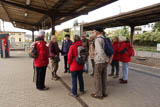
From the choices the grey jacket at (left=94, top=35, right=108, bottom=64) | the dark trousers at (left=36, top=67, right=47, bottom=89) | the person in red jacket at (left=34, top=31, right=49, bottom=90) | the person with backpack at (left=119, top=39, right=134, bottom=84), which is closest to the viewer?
the grey jacket at (left=94, top=35, right=108, bottom=64)

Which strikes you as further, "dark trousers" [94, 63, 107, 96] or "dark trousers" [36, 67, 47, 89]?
"dark trousers" [36, 67, 47, 89]

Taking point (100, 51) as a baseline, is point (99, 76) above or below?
below

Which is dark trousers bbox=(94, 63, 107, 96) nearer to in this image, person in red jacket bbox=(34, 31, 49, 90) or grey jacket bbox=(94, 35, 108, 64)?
grey jacket bbox=(94, 35, 108, 64)

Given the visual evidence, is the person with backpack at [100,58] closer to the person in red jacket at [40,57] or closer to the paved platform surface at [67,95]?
the paved platform surface at [67,95]

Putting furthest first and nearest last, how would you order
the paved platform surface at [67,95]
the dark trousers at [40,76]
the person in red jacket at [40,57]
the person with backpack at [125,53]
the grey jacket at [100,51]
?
the person with backpack at [125,53] → the dark trousers at [40,76] → the person in red jacket at [40,57] → the grey jacket at [100,51] → the paved platform surface at [67,95]

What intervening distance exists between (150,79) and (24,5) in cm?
837

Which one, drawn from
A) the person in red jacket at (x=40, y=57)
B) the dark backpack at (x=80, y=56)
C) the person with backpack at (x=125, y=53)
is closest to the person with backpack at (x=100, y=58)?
the dark backpack at (x=80, y=56)

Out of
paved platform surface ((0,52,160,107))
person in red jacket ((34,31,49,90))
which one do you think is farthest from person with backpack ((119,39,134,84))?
person in red jacket ((34,31,49,90))

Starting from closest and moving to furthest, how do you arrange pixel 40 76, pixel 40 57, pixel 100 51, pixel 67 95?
pixel 100 51 < pixel 67 95 < pixel 40 57 < pixel 40 76

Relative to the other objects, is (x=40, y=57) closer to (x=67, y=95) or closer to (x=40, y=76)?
(x=40, y=76)

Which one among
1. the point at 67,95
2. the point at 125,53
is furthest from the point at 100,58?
the point at 125,53

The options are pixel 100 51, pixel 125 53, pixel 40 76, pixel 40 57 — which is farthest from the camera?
pixel 125 53

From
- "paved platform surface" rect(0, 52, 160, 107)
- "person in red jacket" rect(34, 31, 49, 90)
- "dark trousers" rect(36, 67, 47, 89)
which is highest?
"person in red jacket" rect(34, 31, 49, 90)

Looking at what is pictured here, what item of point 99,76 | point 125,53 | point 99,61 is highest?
point 125,53
